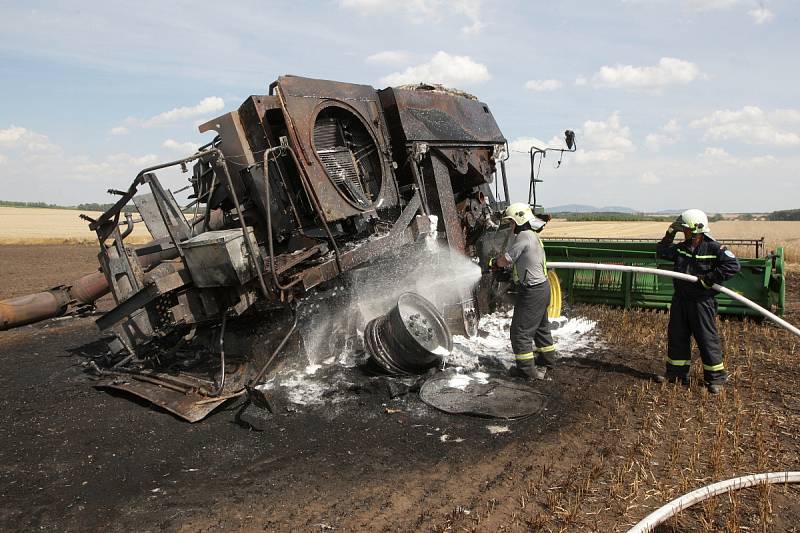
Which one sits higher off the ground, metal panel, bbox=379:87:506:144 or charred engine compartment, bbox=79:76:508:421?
metal panel, bbox=379:87:506:144

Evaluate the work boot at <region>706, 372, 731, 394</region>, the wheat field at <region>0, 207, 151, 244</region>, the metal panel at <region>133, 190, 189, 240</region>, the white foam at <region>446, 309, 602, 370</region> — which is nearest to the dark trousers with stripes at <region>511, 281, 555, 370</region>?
the white foam at <region>446, 309, 602, 370</region>

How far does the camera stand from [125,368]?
6332 millimetres

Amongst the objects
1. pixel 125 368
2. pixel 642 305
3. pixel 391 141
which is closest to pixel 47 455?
pixel 125 368

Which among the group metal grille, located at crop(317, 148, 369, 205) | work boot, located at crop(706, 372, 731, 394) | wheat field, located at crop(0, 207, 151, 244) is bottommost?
work boot, located at crop(706, 372, 731, 394)

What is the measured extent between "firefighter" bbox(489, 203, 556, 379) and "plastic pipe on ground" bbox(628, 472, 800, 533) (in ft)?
8.32

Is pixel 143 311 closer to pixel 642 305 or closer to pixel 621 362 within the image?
pixel 621 362

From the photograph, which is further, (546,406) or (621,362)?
(621,362)

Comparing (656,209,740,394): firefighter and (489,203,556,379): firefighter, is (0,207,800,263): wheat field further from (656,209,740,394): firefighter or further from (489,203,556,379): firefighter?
(489,203,556,379): firefighter

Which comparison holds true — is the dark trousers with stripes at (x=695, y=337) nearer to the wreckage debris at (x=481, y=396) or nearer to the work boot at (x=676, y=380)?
the work boot at (x=676, y=380)

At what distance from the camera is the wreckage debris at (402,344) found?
5.80 metres

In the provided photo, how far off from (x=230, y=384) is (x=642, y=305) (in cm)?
629

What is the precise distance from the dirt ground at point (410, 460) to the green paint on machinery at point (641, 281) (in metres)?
2.06

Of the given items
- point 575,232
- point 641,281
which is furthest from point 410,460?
point 575,232

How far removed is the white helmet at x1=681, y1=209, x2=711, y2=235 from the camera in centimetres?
544
